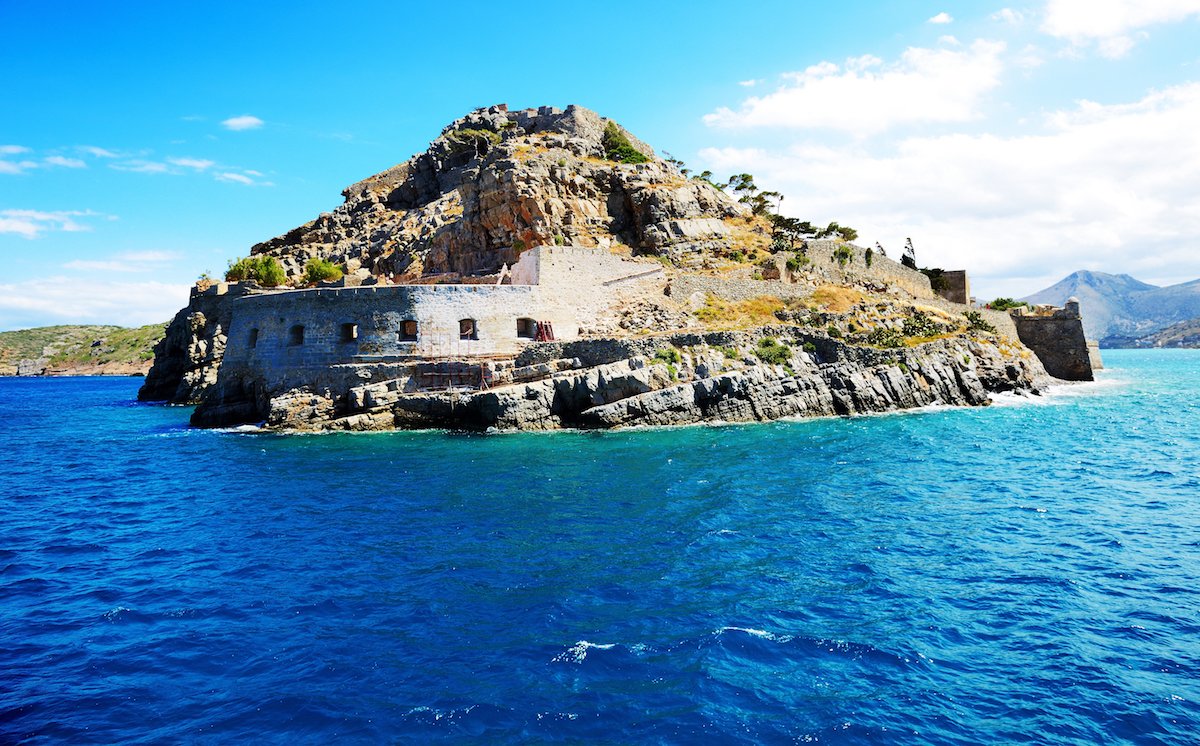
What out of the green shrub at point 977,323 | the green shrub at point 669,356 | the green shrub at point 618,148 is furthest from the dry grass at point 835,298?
the green shrub at point 618,148

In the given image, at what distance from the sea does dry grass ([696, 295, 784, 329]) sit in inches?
673

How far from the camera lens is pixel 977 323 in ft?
165

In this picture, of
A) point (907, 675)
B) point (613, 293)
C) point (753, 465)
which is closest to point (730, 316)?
point (613, 293)

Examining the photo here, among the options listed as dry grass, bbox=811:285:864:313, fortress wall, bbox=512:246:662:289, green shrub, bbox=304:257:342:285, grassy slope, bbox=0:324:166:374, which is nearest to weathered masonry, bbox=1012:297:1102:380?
dry grass, bbox=811:285:864:313

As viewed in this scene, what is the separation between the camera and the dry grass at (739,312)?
4147 cm

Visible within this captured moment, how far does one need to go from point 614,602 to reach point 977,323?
47.5m

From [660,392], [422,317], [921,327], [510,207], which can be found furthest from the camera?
[510,207]

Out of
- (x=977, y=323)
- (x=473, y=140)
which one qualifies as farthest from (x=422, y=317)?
(x=977, y=323)

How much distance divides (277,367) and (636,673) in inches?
1421

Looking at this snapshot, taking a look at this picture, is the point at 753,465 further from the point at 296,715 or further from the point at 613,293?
the point at 613,293

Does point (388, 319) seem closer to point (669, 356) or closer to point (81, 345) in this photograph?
point (669, 356)

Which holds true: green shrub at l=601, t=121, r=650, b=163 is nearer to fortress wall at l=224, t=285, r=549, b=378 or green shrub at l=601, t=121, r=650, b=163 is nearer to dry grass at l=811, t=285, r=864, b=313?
dry grass at l=811, t=285, r=864, b=313

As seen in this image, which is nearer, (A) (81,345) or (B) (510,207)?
(B) (510,207)

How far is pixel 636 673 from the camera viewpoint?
32.2 feet
